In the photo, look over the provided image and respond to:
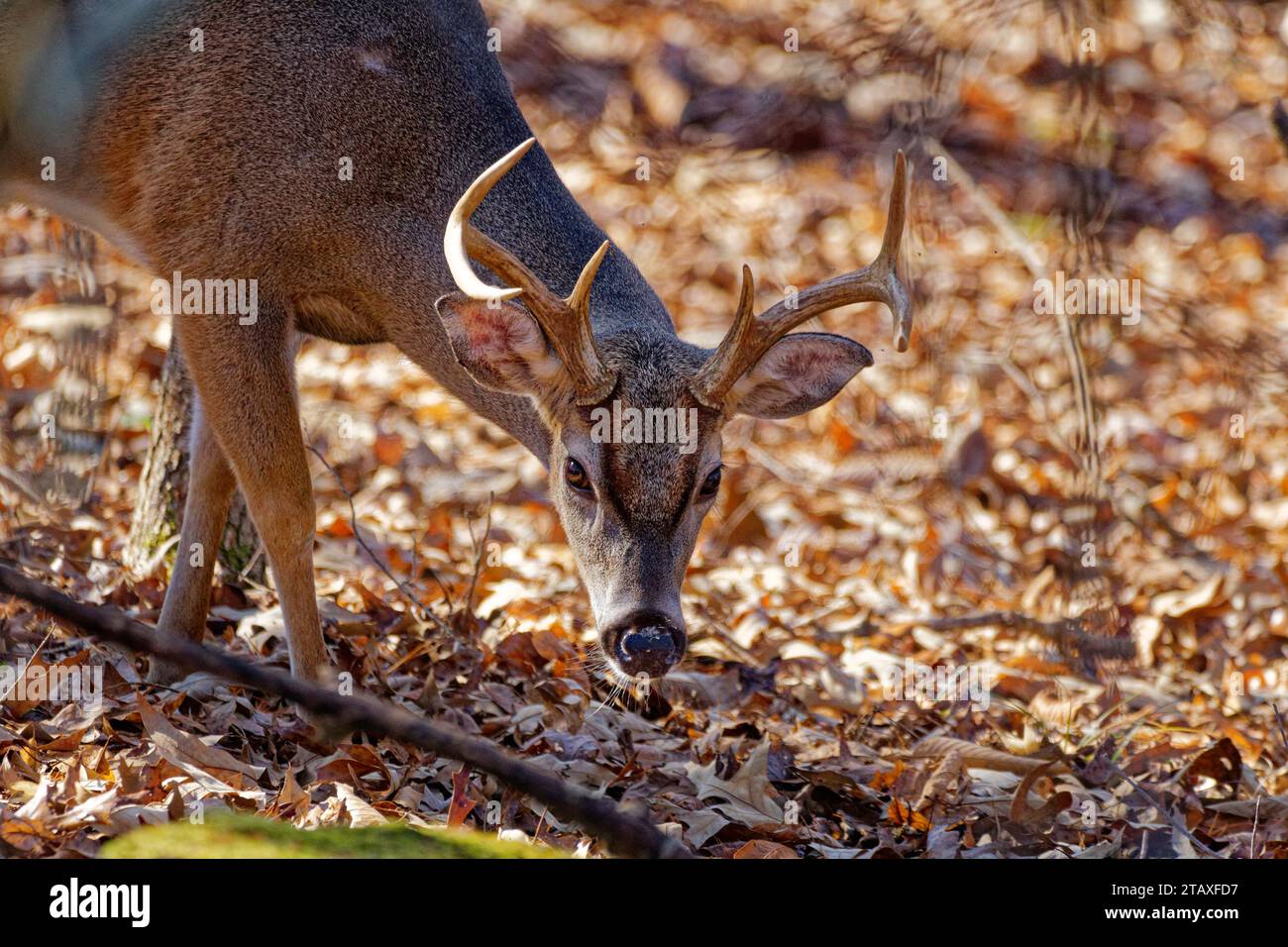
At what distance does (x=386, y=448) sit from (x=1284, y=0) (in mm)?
7927

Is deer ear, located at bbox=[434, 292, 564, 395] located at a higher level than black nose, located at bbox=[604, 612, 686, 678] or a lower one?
higher

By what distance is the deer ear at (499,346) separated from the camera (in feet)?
18.4

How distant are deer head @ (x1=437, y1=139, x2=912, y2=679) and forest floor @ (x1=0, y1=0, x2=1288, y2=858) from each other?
2.26 ft

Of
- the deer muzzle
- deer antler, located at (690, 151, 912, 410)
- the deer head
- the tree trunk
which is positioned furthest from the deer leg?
deer antler, located at (690, 151, 912, 410)

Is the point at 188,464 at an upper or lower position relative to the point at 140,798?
upper

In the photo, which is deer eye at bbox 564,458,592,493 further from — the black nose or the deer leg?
the deer leg

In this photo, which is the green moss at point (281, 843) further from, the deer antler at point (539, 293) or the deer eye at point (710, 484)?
the deer eye at point (710, 484)

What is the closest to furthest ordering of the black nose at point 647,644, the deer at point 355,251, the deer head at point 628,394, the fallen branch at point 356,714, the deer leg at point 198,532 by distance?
the fallen branch at point 356,714, the black nose at point 647,644, the deer head at point 628,394, the deer at point 355,251, the deer leg at point 198,532

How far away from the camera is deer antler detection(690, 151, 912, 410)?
5598mm

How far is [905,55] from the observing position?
9.62m

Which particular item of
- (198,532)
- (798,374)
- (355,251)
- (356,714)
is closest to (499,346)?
(355,251)

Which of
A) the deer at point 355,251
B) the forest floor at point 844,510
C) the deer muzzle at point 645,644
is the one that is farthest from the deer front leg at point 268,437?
the deer muzzle at point 645,644

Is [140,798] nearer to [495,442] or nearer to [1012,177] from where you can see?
[495,442]
